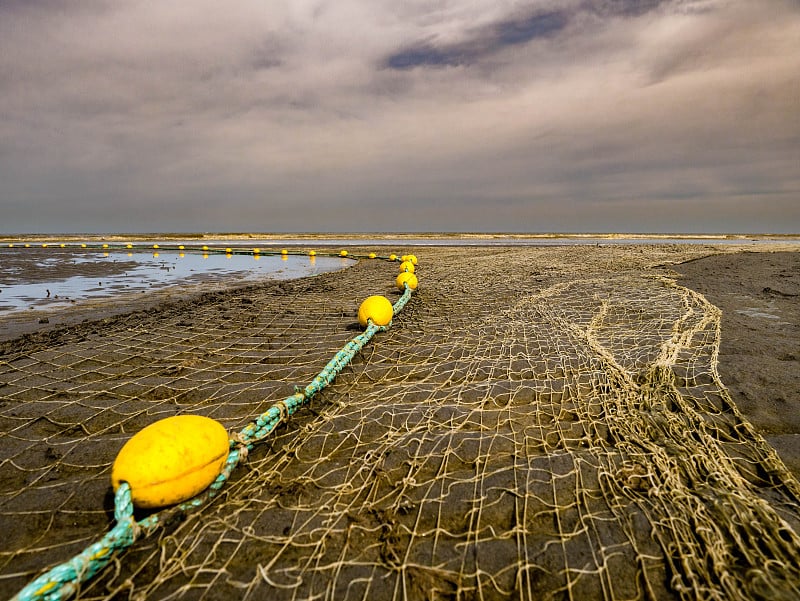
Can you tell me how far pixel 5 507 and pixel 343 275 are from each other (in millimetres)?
13408

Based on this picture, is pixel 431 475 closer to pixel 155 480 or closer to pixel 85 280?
pixel 155 480

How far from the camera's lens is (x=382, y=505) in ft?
8.59

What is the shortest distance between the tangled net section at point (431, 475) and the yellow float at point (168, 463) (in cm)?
18

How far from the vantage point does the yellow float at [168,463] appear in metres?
2.41

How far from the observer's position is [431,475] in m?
2.93

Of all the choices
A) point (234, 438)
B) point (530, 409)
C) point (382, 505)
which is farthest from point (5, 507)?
point (530, 409)

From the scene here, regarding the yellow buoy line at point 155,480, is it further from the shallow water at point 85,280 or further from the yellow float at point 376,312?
the shallow water at point 85,280

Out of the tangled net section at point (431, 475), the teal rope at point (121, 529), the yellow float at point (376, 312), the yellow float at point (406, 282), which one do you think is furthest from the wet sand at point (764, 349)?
the yellow float at point (406, 282)

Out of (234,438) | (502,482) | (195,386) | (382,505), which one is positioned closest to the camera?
(382,505)

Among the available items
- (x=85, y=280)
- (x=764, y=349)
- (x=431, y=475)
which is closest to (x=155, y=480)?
(x=431, y=475)

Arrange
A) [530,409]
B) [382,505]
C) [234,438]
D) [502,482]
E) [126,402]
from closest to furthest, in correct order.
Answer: [382,505]
[502,482]
[234,438]
[530,409]
[126,402]

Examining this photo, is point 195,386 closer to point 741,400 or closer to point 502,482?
point 502,482

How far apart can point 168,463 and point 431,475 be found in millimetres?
1670

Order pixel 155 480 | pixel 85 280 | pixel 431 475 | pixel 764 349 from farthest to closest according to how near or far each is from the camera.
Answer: pixel 85 280 → pixel 764 349 → pixel 431 475 → pixel 155 480
